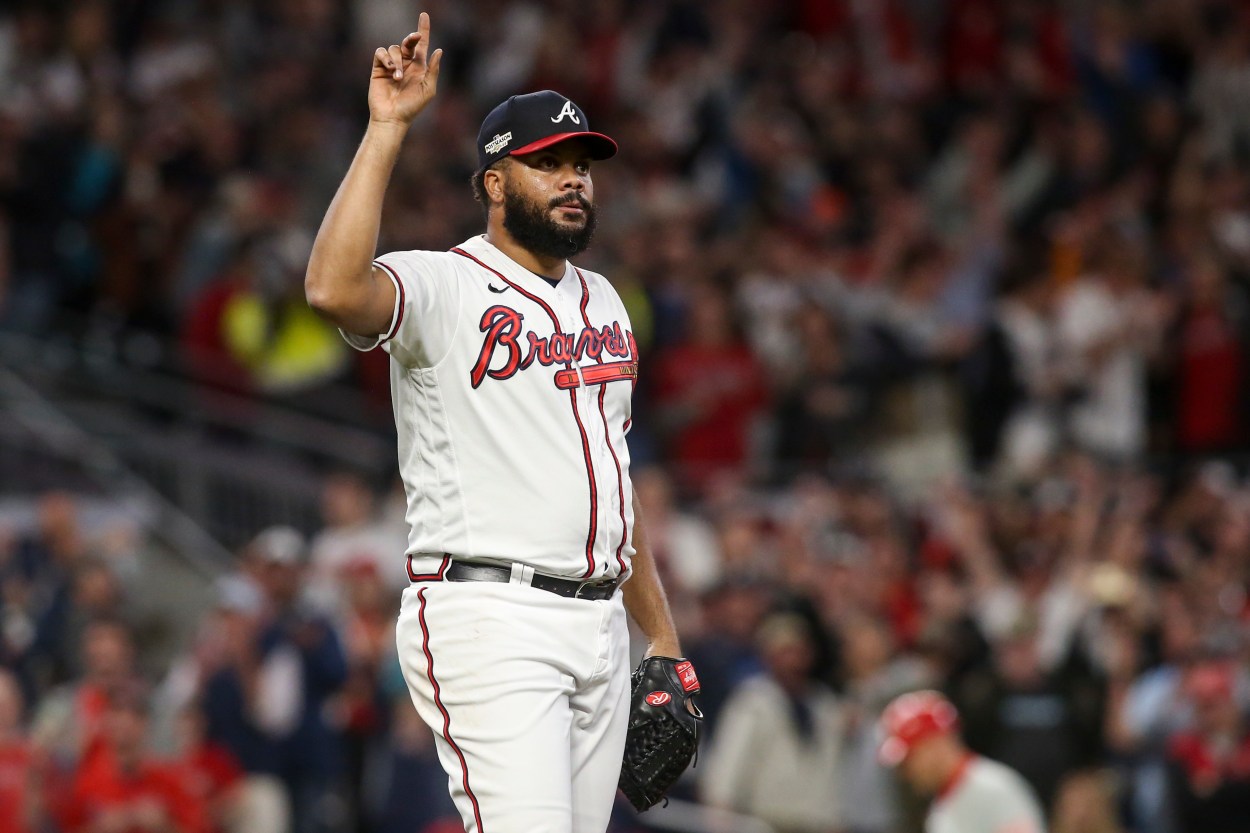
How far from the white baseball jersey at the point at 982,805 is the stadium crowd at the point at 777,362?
96 centimetres

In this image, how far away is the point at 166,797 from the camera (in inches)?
359

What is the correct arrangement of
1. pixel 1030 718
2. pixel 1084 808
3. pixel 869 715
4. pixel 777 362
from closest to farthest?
pixel 1084 808, pixel 1030 718, pixel 869 715, pixel 777 362

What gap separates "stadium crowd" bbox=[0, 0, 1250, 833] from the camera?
30.8ft

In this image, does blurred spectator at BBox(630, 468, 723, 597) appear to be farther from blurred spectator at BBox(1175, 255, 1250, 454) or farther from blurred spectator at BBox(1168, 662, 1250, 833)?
blurred spectator at BBox(1175, 255, 1250, 454)

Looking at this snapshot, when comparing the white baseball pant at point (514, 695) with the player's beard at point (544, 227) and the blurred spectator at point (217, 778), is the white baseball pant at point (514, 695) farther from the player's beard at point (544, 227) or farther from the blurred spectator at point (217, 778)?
the blurred spectator at point (217, 778)

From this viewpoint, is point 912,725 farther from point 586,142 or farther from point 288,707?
point 586,142

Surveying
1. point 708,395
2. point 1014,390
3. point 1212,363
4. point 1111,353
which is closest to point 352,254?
point 708,395

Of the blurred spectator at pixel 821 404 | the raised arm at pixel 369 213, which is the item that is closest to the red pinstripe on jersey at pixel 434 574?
the raised arm at pixel 369 213

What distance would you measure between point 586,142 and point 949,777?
13.6 feet

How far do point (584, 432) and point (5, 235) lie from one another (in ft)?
28.5

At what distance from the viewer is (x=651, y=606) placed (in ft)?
15.5

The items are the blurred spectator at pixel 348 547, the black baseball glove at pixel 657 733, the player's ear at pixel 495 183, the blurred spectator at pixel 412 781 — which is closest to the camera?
the player's ear at pixel 495 183

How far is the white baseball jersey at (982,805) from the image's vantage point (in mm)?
7523

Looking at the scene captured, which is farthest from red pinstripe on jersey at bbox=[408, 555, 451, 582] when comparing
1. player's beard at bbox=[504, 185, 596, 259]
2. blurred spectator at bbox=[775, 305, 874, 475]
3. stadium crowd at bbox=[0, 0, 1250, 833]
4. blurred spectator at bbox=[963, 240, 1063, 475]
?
blurred spectator at bbox=[963, 240, 1063, 475]
